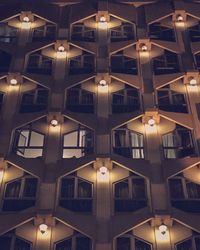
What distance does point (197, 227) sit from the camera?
16531mm

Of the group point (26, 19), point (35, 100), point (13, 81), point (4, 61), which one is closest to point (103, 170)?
point (35, 100)

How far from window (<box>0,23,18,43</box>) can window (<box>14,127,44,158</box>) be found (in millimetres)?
7439

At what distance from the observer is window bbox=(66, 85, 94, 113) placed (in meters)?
21.4

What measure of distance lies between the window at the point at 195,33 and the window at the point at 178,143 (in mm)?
7200

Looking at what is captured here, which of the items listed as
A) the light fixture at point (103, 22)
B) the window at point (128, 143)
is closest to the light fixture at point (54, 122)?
the window at point (128, 143)

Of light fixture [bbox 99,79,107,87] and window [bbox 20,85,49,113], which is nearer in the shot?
window [bbox 20,85,49,113]

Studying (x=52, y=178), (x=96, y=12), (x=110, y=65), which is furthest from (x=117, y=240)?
(x=96, y=12)

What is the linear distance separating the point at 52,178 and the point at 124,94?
6286 mm

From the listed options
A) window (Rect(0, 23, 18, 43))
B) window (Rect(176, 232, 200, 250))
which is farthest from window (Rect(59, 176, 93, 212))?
window (Rect(0, 23, 18, 43))

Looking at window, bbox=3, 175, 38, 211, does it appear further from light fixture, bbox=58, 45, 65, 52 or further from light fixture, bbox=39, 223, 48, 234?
light fixture, bbox=58, 45, 65, 52

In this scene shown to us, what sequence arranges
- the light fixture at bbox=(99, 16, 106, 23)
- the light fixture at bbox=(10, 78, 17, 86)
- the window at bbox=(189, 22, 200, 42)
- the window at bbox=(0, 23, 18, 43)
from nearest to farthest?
the light fixture at bbox=(10, 78, 17, 86)
the window at bbox=(189, 22, 200, 42)
the window at bbox=(0, 23, 18, 43)
the light fixture at bbox=(99, 16, 106, 23)

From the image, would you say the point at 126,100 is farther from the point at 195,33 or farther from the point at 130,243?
the point at 130,243

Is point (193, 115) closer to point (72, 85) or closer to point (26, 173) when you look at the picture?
point (72, 85)

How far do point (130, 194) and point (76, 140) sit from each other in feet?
12.1
